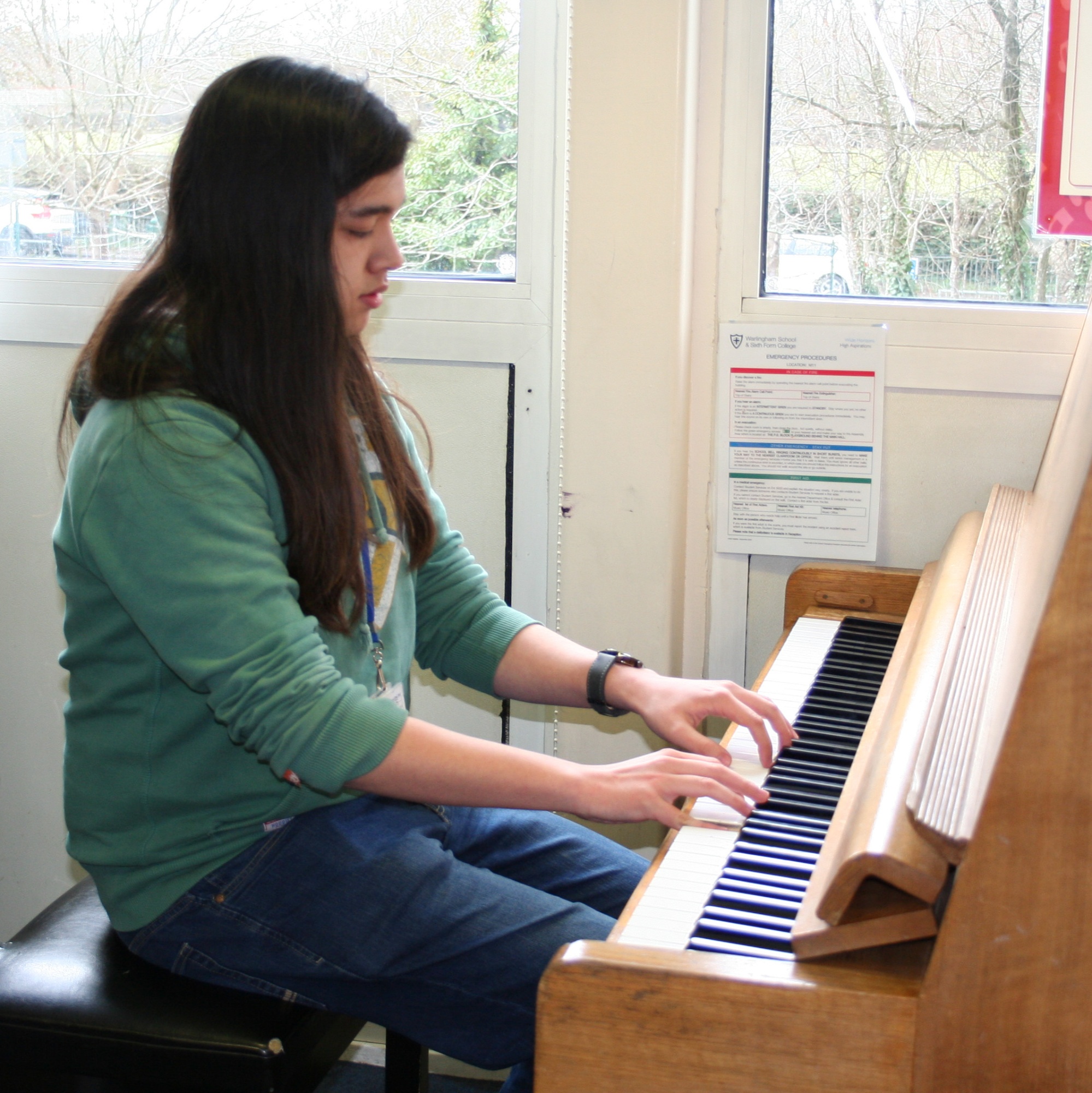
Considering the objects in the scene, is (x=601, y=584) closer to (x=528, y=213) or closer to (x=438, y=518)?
(x=438, y=518)

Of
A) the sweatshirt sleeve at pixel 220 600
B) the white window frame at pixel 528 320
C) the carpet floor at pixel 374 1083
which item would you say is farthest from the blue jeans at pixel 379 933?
the carpet floor at pixel 374 1083

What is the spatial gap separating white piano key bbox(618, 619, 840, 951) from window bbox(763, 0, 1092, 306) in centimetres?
71

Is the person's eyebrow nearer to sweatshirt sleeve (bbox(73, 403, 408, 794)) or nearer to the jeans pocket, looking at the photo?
sweatshirt sleeve (bbox(73, 403, 408, 794))

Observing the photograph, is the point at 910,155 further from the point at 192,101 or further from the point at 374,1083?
the point at 374,1083

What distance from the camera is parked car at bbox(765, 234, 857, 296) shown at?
1.80 metres

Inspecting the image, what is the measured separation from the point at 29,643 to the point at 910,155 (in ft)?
5.33

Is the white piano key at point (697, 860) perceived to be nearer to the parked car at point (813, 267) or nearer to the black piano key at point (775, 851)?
the black piano key at point (775, 851)

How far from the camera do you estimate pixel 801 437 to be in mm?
1786

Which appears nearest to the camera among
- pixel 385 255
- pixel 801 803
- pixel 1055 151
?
pixel 801 803

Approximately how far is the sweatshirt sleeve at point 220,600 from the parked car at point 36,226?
1.09 m

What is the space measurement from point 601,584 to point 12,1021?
99 cm

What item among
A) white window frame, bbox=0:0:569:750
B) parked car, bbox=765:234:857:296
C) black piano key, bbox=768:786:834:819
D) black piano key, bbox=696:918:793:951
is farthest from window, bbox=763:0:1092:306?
black piano key, bbox=696:918:793:951

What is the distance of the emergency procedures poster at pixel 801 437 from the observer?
1.75m

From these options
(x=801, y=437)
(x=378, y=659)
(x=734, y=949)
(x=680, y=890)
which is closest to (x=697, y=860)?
(x=680, y=890)
